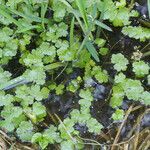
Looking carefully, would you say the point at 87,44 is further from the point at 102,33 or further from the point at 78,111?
the point at 78,111

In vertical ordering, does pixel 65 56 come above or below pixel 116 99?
above

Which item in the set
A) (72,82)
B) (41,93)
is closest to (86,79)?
(72,82)

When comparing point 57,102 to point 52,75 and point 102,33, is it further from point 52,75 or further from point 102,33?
point 102,33

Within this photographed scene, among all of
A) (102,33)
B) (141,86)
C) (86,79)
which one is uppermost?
(102,33)

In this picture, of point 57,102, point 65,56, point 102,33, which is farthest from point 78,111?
point 102,33

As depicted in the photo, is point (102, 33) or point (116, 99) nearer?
point (116, 99)

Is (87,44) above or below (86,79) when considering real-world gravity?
above

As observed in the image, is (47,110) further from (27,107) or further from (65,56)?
(65,56)

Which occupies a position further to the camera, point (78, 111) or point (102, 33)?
point (102, 33)
